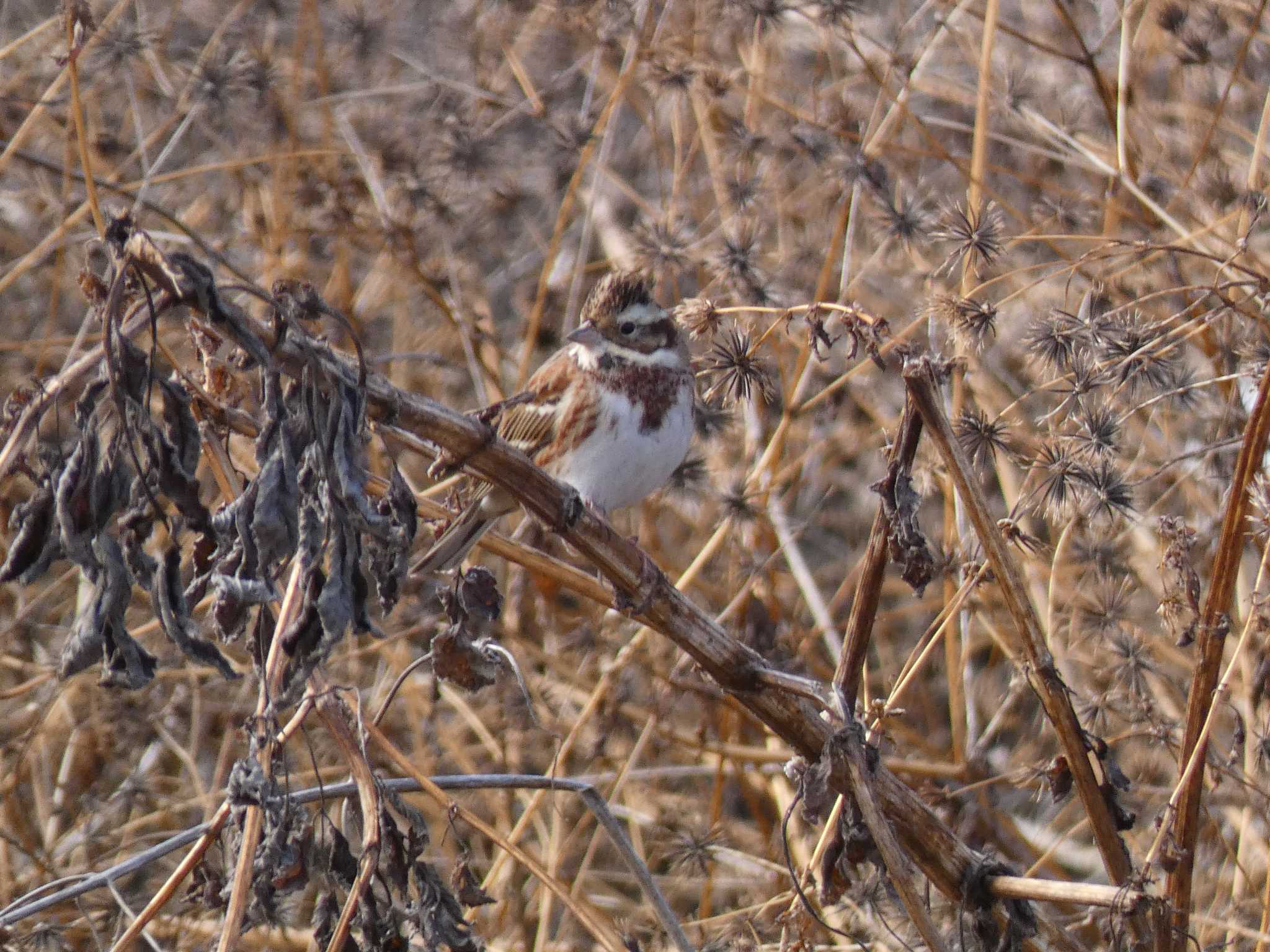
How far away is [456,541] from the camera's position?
3.33 m

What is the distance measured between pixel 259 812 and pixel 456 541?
4.24ft

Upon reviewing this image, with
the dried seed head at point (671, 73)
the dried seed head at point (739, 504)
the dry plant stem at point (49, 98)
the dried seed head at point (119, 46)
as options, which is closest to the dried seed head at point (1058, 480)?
the dried seed head at point (739, 504)

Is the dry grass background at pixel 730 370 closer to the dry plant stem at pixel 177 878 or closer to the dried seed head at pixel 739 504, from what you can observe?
the dried seed head at pixel 739 504

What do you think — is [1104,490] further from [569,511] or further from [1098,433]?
[569,511]

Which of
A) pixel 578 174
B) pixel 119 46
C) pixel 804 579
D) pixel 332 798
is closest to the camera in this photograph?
pixel 332 798

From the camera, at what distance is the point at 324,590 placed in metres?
1.74

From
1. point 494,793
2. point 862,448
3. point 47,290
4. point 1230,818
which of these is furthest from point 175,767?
point 1230,818

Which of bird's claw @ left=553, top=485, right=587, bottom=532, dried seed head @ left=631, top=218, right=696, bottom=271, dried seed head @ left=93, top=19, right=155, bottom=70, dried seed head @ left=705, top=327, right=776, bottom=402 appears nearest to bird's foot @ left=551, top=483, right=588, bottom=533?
bird's claw @ left=553, top=485, right=587, bottom=532

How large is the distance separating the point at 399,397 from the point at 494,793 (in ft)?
10.0

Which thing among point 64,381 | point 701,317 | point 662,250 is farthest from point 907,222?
point 64,381

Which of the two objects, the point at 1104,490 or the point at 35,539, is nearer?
the point at 35,539

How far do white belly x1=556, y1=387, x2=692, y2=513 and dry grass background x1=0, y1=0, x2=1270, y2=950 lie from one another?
0.34 ft

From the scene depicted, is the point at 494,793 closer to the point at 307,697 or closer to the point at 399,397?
the point at 307,697

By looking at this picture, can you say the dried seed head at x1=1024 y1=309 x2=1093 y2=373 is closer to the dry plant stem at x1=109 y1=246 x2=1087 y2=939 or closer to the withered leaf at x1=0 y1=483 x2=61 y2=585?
the dry plant stem at x1=109 y1=246 x2=1087 y2=939
